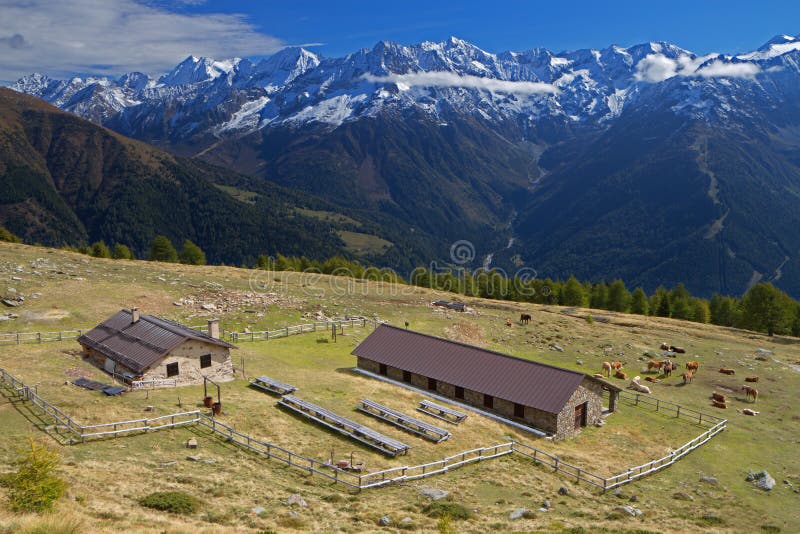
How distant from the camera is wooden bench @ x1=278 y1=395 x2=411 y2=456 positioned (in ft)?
123

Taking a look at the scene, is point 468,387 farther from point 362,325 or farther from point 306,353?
point 362,325

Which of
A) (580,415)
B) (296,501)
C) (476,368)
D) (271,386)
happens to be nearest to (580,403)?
(580,415)

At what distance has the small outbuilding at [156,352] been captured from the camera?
44.9 meters

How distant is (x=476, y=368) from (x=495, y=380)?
8.35 feet

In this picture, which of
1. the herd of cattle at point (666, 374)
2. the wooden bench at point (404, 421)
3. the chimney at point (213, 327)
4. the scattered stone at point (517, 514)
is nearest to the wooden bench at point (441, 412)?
the wooden bench at point (404, 421)

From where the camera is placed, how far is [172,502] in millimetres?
25594

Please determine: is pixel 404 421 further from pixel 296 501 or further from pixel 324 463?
pixel 296 501

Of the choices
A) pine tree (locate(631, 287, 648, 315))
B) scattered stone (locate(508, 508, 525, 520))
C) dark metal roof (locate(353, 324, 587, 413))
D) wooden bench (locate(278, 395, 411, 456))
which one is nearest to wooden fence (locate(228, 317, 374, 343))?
dark metal roof (locate(353, 324, 587, 413))

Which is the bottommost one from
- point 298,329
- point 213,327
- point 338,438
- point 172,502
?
point 338,438

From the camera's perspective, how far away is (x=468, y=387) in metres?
50.0

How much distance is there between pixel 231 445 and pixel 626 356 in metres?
56.2

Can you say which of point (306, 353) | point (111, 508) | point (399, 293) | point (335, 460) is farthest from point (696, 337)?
point (111, 508)

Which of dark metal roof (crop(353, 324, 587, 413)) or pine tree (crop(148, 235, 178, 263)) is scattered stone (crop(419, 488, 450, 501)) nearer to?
dark metal roof (crop(353, 324, 587, 413))

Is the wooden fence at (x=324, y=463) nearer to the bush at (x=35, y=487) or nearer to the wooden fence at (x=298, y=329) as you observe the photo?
the bush at (x=35, y=487)
